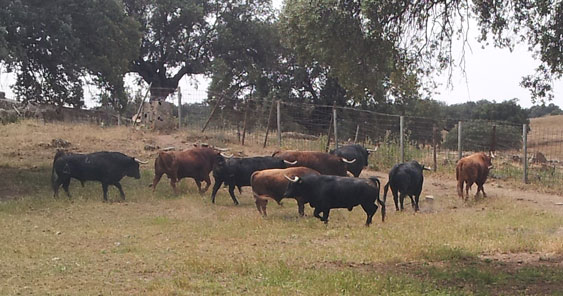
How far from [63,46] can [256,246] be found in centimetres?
970

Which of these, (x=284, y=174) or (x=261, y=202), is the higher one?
(x=284, y=174)

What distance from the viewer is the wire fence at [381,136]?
20141 mm

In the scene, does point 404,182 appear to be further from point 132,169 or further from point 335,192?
point 132,169

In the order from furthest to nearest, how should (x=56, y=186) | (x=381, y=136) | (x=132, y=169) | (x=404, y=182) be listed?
1. (x=381, y=136)
2. (x=132, y=169)
3. (x=56, y=186)
4. (x=404, y=182)

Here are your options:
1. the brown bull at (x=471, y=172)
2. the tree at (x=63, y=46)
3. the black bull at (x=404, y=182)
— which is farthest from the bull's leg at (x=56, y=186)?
the brown bull at (x=471, y=172)

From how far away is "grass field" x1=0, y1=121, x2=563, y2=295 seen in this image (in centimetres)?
709

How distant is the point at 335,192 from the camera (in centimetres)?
1200

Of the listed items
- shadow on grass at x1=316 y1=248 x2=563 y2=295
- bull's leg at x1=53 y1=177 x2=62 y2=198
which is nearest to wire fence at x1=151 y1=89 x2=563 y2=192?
bull's leg at x1=53 y1=177 x2=62 y2=198

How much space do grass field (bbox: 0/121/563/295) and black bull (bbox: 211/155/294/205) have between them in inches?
20.2

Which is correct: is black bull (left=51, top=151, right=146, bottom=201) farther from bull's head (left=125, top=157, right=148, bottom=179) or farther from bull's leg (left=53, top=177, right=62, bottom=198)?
bull's head (left=125, top=157, right=148, bottom=179)

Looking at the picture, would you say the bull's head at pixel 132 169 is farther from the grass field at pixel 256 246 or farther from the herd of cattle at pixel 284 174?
the grass field at pixel 256 246

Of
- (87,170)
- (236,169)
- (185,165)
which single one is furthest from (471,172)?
(87,170)

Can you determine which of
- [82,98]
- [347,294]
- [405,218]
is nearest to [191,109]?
[82,98]

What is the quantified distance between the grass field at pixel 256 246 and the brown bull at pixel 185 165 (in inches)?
15.9
